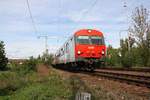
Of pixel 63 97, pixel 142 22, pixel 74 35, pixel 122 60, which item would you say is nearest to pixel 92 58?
pixel 74 35

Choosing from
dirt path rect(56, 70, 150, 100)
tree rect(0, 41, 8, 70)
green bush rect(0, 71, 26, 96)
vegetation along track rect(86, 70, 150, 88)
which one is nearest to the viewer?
dirt path rect(56, 70, 150, 100)

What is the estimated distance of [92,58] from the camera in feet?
83.2

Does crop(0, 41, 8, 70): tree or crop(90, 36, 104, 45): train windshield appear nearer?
crop(90, 36, 104, 45): train windshield

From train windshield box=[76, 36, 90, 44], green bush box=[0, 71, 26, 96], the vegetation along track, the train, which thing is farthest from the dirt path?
train windshield box=[76, 36, 90, 44]

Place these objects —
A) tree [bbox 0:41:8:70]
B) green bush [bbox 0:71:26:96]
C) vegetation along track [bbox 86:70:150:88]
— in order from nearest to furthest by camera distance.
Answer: vegetation along track [bbox 86:70:150:88] → green bush [bbox 0:71:26:96] → tree [bbox 0:41:8:70]

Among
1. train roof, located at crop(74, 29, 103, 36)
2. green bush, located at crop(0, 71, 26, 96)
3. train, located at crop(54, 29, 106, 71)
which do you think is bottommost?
green bush, located at crop(0, 71, 26, 96)

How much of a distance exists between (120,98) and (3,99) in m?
6.60

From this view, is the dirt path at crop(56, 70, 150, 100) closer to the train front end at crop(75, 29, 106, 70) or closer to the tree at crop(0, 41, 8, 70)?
the train front end at crop(75, 29, 106, 70)

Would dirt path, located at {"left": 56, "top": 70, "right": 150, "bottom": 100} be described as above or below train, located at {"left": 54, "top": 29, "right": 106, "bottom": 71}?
below

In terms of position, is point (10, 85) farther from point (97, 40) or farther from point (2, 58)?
point (2, 58)

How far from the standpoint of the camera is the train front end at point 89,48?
25.2 m

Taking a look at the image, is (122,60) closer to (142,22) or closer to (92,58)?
(142,22)

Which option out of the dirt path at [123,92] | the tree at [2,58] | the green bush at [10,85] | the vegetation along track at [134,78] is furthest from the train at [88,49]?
the tree at [2,58]

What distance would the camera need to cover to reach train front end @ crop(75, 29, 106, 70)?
25.2m
